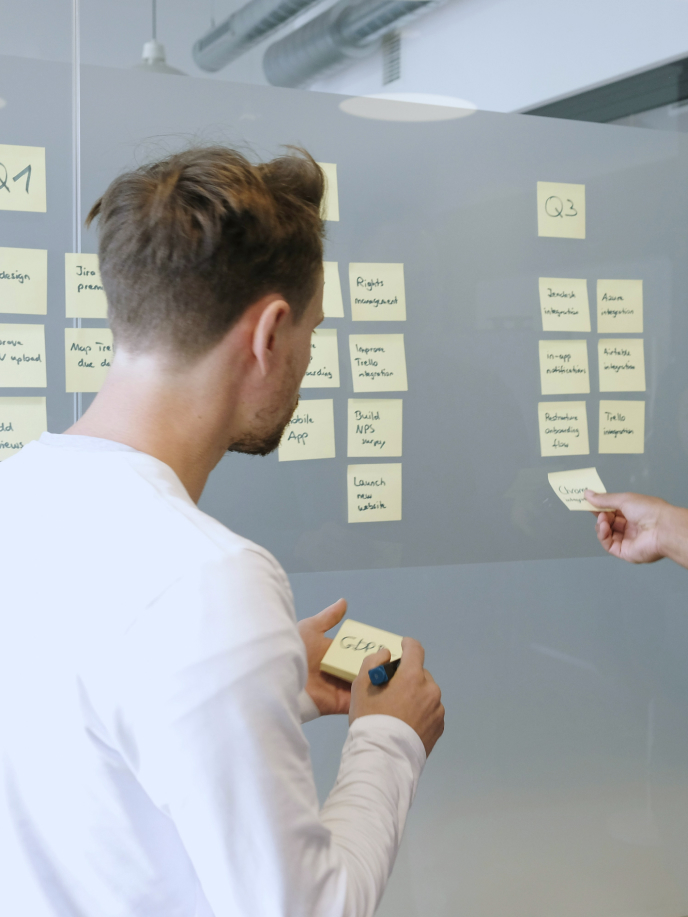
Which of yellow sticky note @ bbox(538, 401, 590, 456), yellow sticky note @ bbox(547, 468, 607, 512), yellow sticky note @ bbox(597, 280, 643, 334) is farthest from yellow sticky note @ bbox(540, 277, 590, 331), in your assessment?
yellow sticky note @ bbox(547, 468, 607, 512)

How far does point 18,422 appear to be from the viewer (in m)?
1.55

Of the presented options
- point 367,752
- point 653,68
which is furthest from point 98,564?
point 653,68

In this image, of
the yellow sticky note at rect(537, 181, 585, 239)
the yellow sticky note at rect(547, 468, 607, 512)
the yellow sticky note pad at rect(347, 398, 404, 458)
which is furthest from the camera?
the yellow sticky note at rect(537, 181, 585, 239)

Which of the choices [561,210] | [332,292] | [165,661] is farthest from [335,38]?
[165,661]

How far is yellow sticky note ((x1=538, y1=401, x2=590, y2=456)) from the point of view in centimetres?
191

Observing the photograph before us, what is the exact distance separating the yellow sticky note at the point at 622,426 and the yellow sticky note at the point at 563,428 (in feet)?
0.17

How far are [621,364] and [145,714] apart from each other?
5.39 ft

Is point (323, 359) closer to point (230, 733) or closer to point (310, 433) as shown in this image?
point (310, 433)

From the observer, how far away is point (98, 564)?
2.13 ft

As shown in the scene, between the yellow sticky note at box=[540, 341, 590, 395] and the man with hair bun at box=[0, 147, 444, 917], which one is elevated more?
the yellow sticky note at box=[540, 341, 590, 395]

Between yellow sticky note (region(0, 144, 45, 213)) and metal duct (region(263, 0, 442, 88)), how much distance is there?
1.66ft

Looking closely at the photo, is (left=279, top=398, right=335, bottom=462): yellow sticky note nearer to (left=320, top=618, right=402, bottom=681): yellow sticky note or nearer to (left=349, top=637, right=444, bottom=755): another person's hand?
(left=320, top=618, right=402, bottom=681): yellow sticky note

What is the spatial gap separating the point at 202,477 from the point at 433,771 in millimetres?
1278

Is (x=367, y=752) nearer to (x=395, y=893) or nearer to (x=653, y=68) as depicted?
(x=395, y=893)
